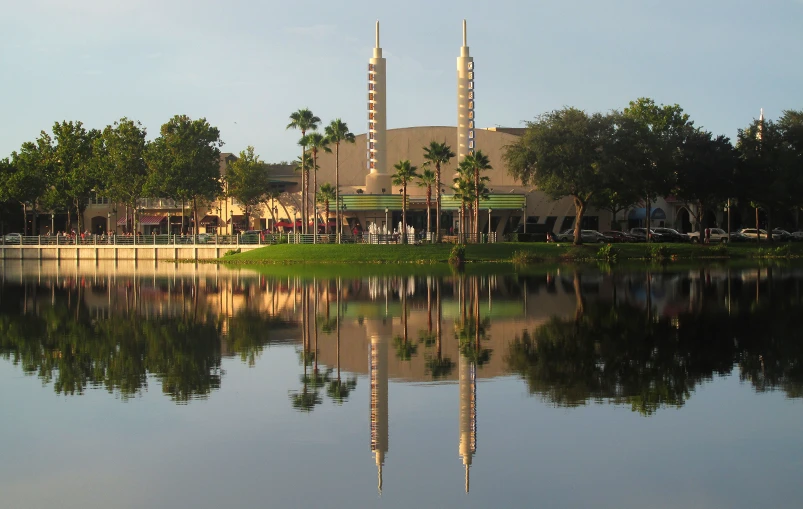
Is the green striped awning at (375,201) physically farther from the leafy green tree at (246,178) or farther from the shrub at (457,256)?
the shrub at (457,256)

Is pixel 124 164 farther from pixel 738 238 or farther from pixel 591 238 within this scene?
pixel 738 238

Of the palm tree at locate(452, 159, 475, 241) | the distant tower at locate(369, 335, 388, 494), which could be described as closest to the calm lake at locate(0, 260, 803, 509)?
the distant tower at locate(369, 335, 388, 494)

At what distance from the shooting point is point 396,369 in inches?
828

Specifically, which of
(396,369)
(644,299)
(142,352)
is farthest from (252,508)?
(644,299)

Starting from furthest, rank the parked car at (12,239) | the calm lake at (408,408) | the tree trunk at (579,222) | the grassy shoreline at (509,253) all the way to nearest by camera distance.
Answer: the parked car at (12,239), the tree trunk at (579,222), the grassy shoreline at (509,253), the calm lake at (408,408)

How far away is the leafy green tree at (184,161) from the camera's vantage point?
95188 mm

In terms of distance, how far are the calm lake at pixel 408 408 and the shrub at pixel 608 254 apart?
129ft

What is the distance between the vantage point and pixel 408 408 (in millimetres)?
16922

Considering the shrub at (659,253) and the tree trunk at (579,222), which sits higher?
the tree trunk at (579,222)

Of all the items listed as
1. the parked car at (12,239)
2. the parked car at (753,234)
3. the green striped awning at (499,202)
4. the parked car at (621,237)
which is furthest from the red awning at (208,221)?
the parked car at (753,234)

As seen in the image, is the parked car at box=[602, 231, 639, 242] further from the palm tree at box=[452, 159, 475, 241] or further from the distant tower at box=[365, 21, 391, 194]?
the distant tower at box=[365, 21, 391, 194]

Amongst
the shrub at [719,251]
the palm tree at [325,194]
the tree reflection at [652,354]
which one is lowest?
the tree reflection at [652,354]

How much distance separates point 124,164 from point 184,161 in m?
7.63

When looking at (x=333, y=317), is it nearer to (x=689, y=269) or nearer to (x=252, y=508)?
(x=252, y=508)
